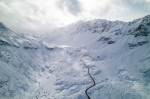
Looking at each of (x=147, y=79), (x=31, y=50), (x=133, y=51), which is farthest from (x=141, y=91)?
(x=31, y=50)

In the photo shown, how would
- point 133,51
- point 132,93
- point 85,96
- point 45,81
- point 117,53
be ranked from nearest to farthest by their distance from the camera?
point 132,93 → point 85,96 → point 45,81 → point 133,51 → point 117,53

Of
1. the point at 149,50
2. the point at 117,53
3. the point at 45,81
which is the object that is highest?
the point at 117,53

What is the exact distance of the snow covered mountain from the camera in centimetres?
4412

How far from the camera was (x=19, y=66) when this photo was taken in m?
58.9

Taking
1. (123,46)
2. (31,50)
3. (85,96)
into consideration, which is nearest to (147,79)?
(85,96)

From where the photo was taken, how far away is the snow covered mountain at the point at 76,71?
44125mm

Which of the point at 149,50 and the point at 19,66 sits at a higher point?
the point at 149,50

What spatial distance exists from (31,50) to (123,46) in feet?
164

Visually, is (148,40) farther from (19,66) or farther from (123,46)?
(19,66)

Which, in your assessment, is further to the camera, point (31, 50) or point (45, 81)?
point (31, 50)

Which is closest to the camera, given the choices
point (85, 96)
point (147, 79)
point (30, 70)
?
point (85, 96)

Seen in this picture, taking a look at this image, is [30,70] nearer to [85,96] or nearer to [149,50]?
[85,96]

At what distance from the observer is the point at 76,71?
61781mm

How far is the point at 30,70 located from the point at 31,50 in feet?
62.2
